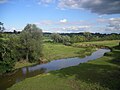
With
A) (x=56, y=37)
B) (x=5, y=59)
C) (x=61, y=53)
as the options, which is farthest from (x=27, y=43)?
(x=56, y=37)

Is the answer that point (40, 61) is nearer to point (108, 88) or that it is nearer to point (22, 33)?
point (22, 33)

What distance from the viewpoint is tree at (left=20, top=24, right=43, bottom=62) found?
240ft

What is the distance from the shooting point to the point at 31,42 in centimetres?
7281

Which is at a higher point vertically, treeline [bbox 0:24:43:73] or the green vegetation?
treeline [bbox 0:24:43:73]

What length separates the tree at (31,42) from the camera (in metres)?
73.3

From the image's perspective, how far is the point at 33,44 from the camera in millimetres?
73438

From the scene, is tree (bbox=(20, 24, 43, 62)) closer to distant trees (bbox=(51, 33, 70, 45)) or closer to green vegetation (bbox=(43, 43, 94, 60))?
green vegetation (bbox=(43, 43, 94, 60))

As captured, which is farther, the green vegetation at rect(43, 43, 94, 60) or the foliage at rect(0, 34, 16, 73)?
the green vegetation at rect(43, 43, 94, 60)

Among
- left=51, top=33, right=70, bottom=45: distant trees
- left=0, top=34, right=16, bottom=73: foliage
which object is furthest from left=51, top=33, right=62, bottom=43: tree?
left=0, top=34, right=16, bottom=73: foliage

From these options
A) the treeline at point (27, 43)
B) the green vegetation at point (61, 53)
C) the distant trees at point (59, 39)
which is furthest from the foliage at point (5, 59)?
the distant trees at point (59, 39)

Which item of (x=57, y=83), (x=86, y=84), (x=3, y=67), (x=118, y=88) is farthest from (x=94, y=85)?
(x=3, y=67)

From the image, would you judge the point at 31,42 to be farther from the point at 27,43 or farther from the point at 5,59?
the point at 5,59

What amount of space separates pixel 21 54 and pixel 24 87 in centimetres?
3501

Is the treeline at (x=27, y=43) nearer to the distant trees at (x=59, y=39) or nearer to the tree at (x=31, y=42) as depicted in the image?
the tree at (x=31, y=42)
